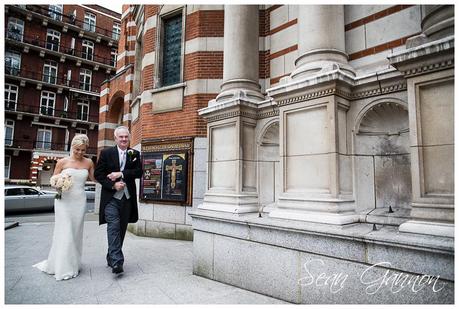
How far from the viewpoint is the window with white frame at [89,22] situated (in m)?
35.2

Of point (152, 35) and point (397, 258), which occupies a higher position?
point (152, 35)

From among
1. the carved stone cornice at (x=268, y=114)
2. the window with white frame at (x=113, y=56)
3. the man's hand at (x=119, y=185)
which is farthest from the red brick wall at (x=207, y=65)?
the window with white frame at (x=113, y=56)

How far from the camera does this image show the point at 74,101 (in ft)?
110

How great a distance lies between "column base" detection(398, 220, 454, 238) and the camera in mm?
2605

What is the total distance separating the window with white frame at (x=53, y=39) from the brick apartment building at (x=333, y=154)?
3362cm

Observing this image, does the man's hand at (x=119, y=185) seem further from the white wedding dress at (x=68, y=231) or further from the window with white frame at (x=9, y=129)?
the window with white frame at (x=9, y=129)

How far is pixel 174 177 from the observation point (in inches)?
286

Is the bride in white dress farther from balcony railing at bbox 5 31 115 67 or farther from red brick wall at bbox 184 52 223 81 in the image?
balcony railing at bbox 5 31 115 67

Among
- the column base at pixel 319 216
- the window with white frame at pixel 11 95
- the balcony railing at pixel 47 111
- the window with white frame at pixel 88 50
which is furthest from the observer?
the window with white frame at pixel 88 50

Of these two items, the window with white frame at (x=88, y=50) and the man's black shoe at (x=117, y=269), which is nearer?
the man's black shoe at (x=117, y=269)

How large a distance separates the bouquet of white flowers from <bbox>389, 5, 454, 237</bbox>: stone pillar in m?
4.03

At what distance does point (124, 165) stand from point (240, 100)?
190 cm
